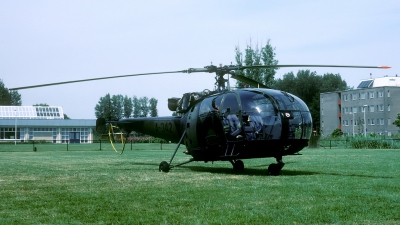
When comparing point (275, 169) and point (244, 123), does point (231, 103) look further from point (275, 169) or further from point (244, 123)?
point (275, 169)

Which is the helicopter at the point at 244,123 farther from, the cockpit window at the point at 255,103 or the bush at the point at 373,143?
the bush at the point at 373,143

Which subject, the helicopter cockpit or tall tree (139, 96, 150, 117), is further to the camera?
tall tree (139, 96, 150, 117)

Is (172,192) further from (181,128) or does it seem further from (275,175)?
(181,128)

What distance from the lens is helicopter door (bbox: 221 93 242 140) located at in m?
13.7

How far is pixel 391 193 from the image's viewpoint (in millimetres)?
9844

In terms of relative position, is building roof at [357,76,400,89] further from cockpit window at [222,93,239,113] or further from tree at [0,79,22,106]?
tree at [0,79,22,106]

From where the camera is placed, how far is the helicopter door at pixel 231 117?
13.7 m

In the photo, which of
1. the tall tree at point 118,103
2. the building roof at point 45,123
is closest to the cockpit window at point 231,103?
the building roof at point 45,123

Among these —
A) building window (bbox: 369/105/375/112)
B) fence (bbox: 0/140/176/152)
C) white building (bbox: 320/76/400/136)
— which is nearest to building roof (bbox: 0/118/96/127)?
A: fence (bbox: 0/140/176/152)

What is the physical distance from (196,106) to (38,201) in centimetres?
728

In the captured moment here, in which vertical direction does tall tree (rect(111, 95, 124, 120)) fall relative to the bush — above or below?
above

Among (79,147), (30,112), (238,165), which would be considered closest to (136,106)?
(30,112)

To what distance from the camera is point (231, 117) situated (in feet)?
45.6

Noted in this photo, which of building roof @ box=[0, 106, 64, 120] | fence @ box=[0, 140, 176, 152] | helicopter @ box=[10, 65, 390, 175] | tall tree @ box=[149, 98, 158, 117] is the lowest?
fence @ box=[0, 140, 176, 152]
